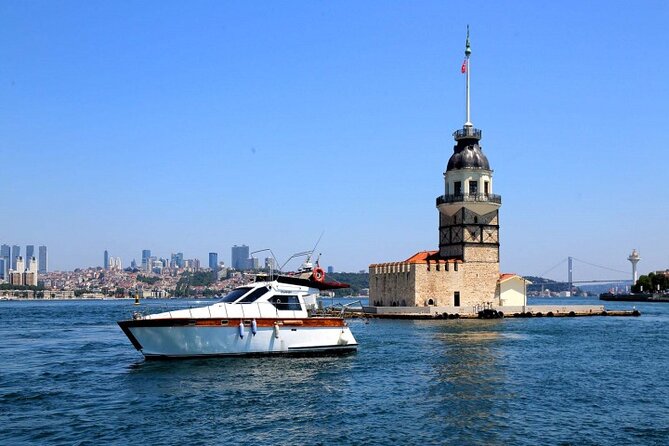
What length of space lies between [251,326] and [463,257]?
3596 centimetres

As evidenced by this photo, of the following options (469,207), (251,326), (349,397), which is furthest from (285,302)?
(469,207)

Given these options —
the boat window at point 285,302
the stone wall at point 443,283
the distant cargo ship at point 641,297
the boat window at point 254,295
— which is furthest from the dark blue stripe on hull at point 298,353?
the distant cargo ship at point 641,297

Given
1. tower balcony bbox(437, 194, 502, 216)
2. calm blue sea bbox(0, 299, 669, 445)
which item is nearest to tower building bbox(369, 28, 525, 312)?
tower balcony bbox(437, 194, 502, 216)

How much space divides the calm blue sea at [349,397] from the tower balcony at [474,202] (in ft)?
88.2

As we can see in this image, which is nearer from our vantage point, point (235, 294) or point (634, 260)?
point (235, 294)

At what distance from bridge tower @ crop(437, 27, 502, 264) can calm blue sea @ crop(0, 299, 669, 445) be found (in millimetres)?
25943

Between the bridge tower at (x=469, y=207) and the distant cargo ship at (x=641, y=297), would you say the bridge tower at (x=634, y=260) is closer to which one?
the distant cargo ship at (x=641, y=297)

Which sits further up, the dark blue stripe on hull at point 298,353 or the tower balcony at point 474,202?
the tower balcony at point 474,202

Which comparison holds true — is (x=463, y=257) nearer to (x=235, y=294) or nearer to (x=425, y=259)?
(x=425, y=259)

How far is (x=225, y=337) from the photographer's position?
94.7 ft

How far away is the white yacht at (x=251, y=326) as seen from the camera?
28.2 meters

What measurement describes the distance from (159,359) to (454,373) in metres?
11.8

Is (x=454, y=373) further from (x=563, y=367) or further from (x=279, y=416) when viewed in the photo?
(x=279, y=416)

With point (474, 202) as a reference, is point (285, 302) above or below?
below
